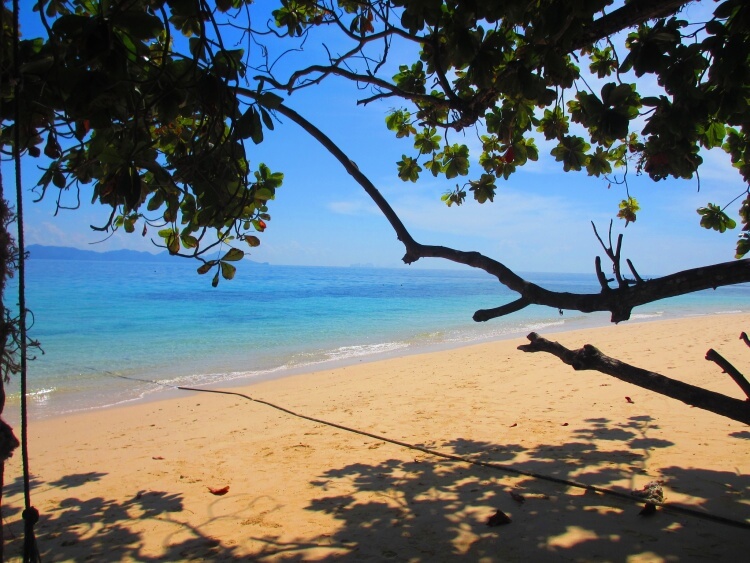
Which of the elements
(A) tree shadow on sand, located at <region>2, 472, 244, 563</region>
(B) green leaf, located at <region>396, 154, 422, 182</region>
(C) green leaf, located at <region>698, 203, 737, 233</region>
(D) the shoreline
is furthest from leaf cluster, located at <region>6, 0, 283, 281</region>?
(D) the shoreline

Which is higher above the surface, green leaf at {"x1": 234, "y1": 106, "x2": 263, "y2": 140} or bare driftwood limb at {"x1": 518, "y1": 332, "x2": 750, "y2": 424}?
green leaf at {"x1": 234, "y1": 106, "x2": 263, "y2": 140}

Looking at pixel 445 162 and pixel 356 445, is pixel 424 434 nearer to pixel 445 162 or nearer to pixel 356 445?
pixel 356 445

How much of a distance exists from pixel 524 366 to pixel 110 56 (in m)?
8.56

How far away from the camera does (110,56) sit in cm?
157

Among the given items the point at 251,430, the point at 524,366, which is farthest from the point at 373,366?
the point at 251,430

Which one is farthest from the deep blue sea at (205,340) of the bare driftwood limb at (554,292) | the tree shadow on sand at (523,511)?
the bare driftwood limb at (554,292)

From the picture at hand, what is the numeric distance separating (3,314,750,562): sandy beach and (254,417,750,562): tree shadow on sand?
0.01 metres

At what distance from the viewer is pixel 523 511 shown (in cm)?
297

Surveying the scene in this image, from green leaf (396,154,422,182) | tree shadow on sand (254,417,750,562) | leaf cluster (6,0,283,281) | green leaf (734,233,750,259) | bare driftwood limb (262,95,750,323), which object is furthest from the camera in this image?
green leaf (396,154,422,182)

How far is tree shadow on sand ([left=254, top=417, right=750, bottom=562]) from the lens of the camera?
8.18 ft

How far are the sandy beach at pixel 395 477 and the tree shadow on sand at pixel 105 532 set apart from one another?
14mm

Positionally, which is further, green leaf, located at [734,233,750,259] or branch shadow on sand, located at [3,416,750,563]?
green leaf, located at [734,233,750,259]

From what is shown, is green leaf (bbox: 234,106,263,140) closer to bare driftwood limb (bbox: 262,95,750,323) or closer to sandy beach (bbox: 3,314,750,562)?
bare driftwood limb (bbox: 262,95,750,323)

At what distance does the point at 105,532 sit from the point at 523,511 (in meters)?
2.47
